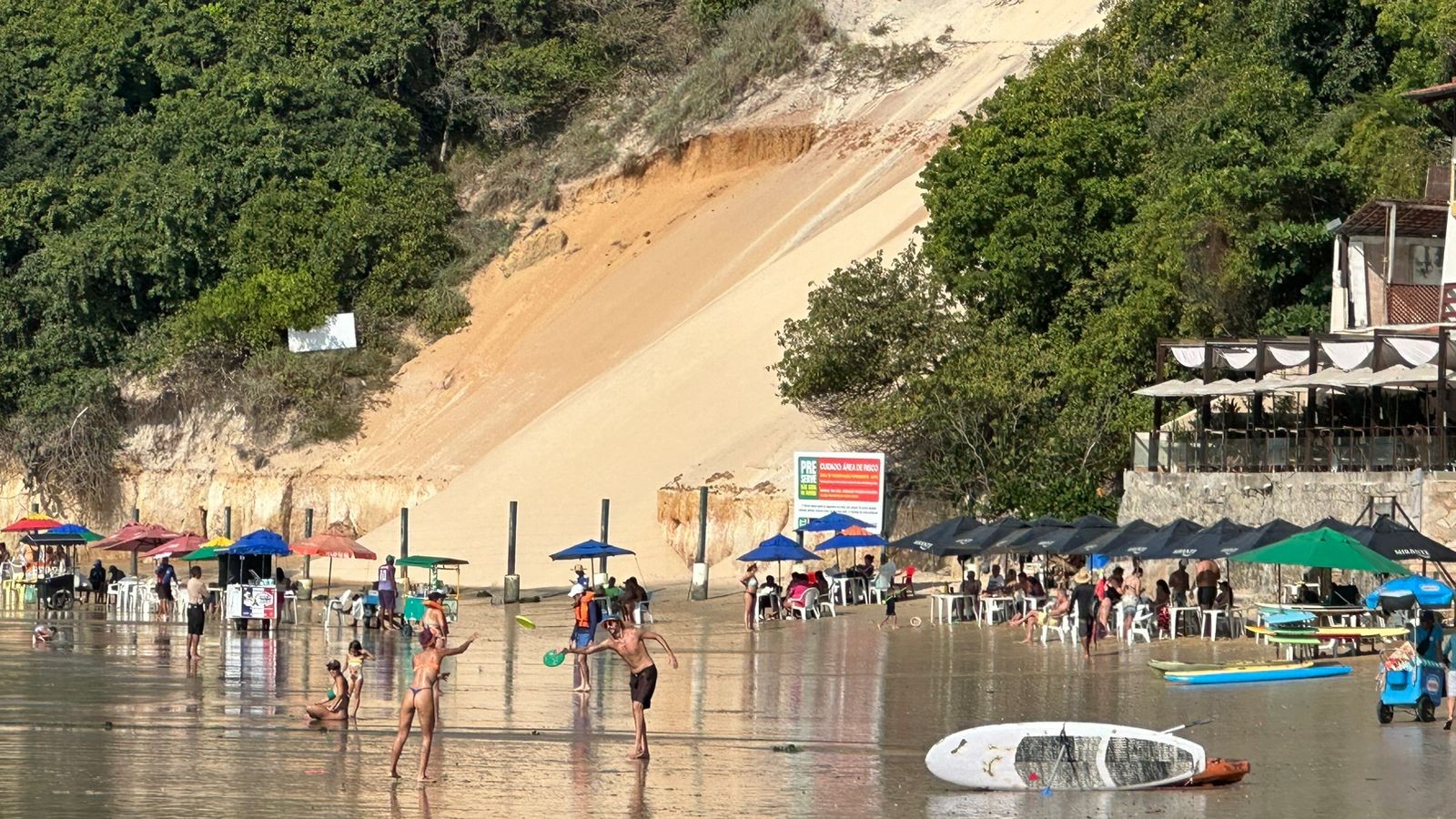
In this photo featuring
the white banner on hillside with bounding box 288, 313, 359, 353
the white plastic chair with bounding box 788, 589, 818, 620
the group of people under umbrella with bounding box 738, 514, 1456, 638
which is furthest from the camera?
the white banner on hillside with bounding box 288, 313, 359, 353

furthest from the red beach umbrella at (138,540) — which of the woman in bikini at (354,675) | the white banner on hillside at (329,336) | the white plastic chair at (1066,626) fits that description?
the woman in bikini at (354,675)

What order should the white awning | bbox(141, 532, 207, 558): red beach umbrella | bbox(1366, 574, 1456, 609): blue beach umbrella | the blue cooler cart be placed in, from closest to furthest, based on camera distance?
1. the blue cooler cart
2. bbox(1366, 574, 1456, 609): blue beach umbrella
3. the white awning
4. bbox(141, 532, 207, 558): red beach umbrella

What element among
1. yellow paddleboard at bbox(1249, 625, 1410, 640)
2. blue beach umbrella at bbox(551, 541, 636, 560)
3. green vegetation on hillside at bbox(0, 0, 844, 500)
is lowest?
yellow paddleboard at bbox(1249, 625, 1410, 640)

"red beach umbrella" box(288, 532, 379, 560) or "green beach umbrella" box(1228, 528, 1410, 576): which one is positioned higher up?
"green beach umbrella" box(1228, 528, 1410, 576)

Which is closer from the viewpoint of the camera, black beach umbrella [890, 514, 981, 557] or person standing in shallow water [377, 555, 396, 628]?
black beach umbrella [890, 514, 981, 557]

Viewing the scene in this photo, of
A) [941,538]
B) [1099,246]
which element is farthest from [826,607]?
[1099,246]

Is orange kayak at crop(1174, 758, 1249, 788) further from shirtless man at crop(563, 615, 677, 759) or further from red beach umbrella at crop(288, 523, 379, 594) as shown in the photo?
red beach umbrella at crop(288, 523, 379, 594)

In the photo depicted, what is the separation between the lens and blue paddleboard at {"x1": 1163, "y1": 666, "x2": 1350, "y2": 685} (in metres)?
24.0

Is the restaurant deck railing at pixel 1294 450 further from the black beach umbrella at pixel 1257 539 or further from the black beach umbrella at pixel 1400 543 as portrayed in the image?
the black beach umbrella at pixel 1400 543

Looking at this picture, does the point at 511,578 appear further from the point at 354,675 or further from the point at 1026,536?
the point at 354,675

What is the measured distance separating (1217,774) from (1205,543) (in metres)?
11.9

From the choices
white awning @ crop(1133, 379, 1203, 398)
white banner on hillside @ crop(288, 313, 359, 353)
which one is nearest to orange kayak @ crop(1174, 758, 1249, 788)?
white awning @ crop(1133, 379, 1203, 398)

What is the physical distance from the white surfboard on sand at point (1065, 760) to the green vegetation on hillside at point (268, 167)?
40.6 m

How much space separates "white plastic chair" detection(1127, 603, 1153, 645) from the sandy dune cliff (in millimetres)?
13292
